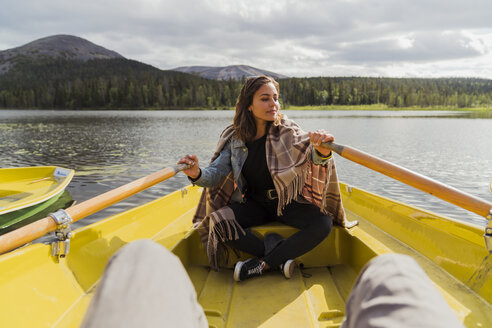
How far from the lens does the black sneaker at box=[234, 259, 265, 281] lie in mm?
2752

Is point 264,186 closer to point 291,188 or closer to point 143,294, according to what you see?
point 291,188

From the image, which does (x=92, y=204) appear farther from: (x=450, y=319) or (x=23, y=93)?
(x=23, y=93)

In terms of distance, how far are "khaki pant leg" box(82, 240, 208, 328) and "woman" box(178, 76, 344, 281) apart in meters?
1.78

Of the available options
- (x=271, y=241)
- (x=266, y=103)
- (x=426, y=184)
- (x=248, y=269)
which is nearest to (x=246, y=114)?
(x=266, y=103)

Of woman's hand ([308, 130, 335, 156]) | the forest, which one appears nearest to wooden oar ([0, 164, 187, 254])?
woman's hand ([308, 130, 335, 156])

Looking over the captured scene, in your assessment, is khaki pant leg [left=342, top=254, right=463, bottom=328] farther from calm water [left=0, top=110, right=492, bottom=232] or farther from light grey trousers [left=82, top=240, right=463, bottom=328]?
calm water [left=0, top=110, right=492, bottom=232]

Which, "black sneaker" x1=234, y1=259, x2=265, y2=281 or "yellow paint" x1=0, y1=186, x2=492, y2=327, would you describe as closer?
"yellow paint" x1=0, y1=186, x2=492, y2=327

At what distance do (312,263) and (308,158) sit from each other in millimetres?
914

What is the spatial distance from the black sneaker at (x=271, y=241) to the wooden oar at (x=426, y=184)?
33.8 inches

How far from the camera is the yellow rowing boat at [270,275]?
82.7 inches

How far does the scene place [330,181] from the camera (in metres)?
3.14

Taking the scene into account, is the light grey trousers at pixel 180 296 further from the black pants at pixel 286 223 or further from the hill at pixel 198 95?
the hill at pixel 198 95

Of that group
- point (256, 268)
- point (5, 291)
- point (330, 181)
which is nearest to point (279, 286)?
point (256, 268)

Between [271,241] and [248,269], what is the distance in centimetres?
32
